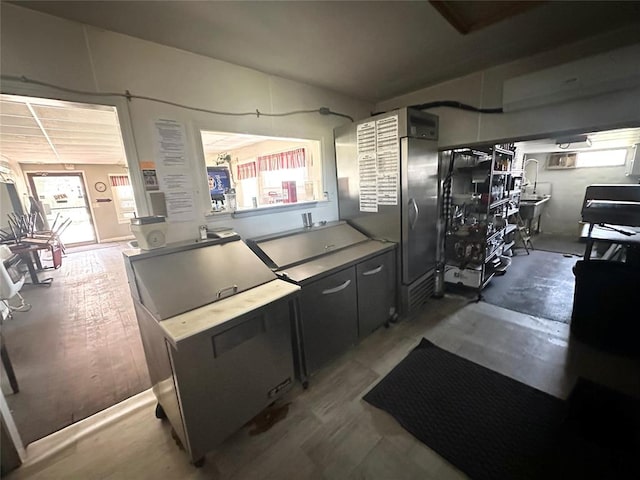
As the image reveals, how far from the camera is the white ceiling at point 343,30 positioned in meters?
1.38

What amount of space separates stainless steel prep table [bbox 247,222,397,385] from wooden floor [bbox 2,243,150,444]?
144 cm

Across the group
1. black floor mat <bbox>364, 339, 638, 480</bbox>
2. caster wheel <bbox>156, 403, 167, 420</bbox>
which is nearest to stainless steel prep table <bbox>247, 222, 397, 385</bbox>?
black floor mat <bbox>364, 339, 638, 480</bbox>

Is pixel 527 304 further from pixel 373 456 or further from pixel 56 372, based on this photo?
pixel 56 372

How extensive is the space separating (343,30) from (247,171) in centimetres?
531

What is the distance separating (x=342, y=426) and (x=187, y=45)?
8.93 ft

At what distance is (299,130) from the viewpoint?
255 centimetres

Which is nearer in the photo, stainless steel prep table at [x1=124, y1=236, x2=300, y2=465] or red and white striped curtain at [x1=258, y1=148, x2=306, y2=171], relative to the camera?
stainless steel prep table at [x1=124, y1=236, x2=300, y2=465]

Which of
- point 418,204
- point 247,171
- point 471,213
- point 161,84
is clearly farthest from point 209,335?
point 247,171

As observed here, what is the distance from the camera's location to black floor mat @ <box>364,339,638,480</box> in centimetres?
131

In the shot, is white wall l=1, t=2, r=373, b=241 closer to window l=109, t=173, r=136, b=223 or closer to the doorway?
the doorway

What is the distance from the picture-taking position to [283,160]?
5.05m

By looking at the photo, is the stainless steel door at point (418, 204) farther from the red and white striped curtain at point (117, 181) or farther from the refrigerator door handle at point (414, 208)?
the red and white striped curtain at point (117, 181)

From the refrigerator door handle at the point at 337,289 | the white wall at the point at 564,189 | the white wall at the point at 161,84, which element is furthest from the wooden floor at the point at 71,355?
the white wall at the point at 564,189

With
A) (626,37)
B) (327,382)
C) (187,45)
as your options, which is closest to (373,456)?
(327,382)
